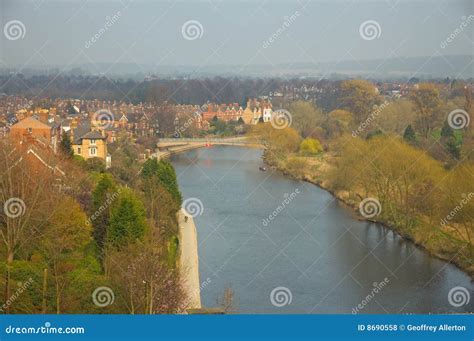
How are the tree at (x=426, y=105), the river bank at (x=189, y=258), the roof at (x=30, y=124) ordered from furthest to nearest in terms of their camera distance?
the tree at (x=426, y=105)
the roof at (x=30, y=124)
the river bank at (x=189, y=258)

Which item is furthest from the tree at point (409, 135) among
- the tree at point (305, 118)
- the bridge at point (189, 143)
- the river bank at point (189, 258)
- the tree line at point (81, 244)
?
the tree line at point (81, 244)

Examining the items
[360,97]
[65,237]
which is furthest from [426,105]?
[65,237]

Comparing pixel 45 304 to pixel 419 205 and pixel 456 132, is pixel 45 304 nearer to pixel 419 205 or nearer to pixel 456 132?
pixel 419 205

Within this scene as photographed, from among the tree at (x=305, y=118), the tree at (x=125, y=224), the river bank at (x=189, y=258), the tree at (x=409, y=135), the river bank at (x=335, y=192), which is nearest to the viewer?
the river bank at (x=189, y=258)

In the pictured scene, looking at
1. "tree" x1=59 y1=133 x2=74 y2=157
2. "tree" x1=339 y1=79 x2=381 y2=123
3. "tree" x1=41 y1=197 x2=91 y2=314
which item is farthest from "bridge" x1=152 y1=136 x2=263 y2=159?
"tree" x1=41 y1=197 x2=91 y2=314

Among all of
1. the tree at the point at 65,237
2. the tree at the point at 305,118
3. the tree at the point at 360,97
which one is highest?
the tree at the point at 360,97

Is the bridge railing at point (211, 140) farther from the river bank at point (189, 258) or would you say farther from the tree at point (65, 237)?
the tree at point (65, 237)

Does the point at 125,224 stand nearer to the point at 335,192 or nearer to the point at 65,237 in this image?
the point at 65,237

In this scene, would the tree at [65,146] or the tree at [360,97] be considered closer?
the tree at [65,146]

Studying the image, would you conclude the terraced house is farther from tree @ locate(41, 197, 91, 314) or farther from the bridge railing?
tree @ locate(41, 197, 91, 314)
